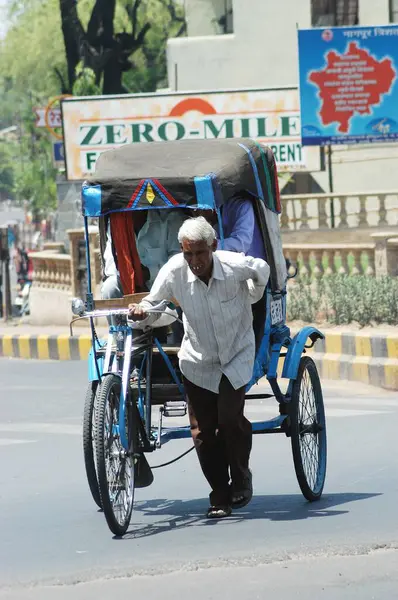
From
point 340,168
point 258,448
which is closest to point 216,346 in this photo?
point 258,448

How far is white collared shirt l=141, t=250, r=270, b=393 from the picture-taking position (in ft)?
22.8

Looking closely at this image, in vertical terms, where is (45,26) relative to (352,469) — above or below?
above

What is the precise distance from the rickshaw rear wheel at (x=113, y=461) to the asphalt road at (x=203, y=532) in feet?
0.44

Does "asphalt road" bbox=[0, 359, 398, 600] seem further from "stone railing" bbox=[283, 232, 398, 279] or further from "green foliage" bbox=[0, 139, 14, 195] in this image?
"green foliage" bbox=[0, 139, 14, 195]

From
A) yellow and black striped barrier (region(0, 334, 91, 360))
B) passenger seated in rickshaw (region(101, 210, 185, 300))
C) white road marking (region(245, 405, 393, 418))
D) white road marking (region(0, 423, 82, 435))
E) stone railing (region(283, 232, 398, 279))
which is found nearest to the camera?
passenger seated in rickshaw (region(101, 210, 185, 300))

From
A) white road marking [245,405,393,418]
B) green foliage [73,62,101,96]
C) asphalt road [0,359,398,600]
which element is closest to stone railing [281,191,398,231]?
green foliage [73,62,101,96]

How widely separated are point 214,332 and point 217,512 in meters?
0.97

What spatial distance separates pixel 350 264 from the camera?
731 inches

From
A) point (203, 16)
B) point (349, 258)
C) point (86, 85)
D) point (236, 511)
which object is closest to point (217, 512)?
point (236, 511)

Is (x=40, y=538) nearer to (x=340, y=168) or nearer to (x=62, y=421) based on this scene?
(x=62, y=421)

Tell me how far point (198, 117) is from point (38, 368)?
11705 mm

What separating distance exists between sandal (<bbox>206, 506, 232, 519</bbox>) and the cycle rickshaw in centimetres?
43

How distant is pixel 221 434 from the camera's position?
7.25 metres

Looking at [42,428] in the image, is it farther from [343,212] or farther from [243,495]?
[343,212]
